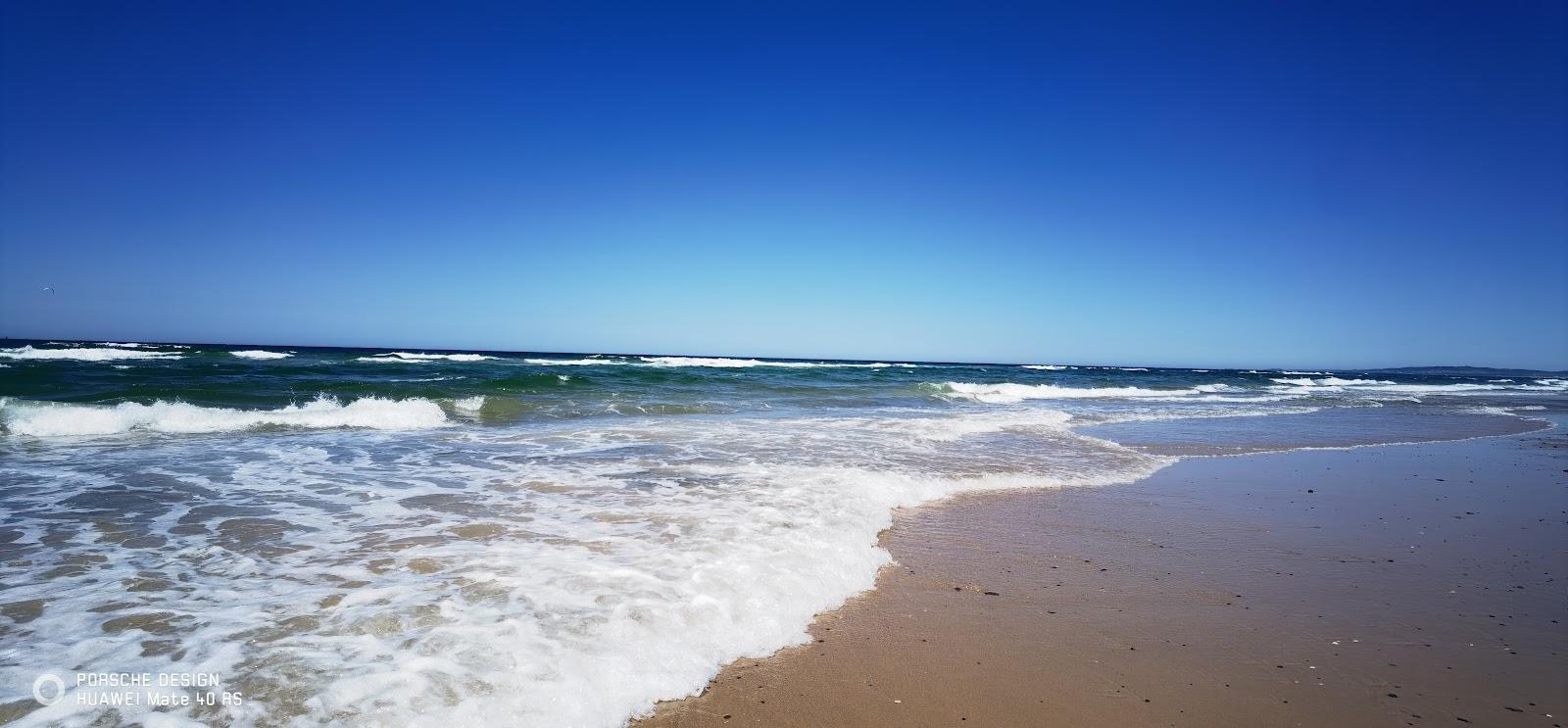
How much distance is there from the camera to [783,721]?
105 inches

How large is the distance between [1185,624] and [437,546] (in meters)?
4.55

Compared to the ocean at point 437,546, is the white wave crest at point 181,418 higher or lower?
higher

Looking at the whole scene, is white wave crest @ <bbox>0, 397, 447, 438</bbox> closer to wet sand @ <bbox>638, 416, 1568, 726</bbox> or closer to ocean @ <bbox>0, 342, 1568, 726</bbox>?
ocean @ <bbox>0, 342, 1568, 726</bbox>

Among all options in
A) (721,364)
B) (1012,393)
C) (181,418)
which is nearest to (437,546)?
(181,418)

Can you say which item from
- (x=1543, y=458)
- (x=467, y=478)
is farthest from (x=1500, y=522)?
(x=467, y=478)

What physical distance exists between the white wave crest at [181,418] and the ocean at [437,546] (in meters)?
0.05

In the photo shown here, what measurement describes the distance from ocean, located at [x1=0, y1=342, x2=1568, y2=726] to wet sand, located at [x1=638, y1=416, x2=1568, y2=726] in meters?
0.41

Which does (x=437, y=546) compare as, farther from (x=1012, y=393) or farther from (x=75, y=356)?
(x=75, y=356)

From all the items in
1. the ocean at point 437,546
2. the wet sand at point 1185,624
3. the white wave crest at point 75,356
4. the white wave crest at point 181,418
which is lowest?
the wet sand at point 1185,624

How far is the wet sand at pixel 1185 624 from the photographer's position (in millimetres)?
2807

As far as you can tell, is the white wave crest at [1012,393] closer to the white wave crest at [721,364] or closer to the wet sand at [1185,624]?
the white wave crest at [721,364]

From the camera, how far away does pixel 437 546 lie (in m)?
4.55

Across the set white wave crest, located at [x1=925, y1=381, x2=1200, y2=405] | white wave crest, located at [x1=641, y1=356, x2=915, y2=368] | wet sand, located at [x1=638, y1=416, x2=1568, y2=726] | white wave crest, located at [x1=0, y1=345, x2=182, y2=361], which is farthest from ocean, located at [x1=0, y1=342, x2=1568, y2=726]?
white wave crest, located at [x1=641, y1=356, x2=915, y2=368]

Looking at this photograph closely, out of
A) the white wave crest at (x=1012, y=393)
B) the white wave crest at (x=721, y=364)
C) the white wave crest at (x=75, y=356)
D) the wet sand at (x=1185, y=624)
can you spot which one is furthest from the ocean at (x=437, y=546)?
the white wave crest at (x=721, y=364)
